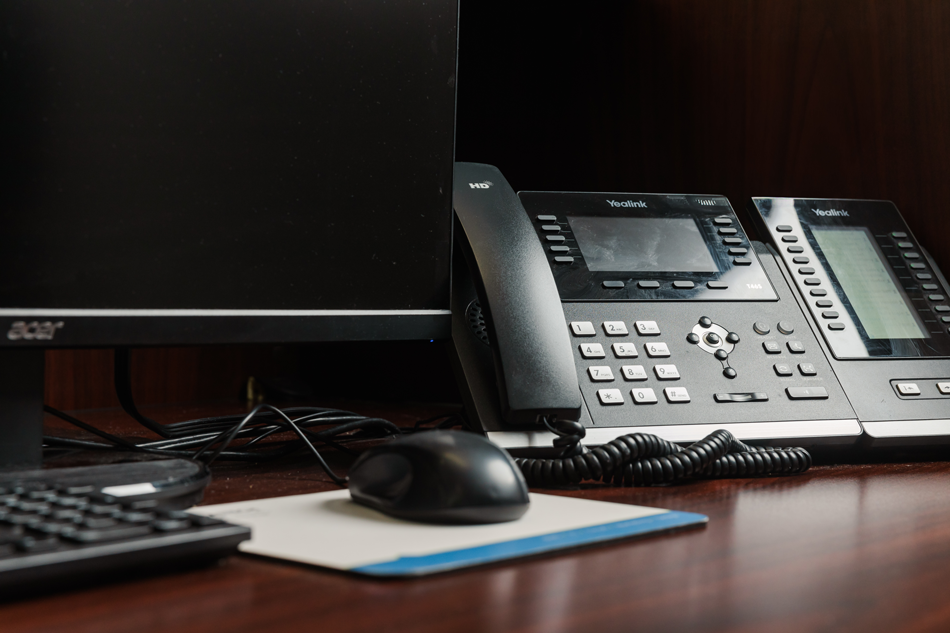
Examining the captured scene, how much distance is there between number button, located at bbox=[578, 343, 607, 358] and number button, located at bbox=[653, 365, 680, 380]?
1.7 inches

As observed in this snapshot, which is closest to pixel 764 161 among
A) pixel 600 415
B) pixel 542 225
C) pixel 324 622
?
pixel 542 225

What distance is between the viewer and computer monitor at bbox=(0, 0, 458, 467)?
520 mm

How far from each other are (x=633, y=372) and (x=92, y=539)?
47 cm

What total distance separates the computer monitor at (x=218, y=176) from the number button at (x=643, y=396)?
0.52ft

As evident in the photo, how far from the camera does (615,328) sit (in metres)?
0.76

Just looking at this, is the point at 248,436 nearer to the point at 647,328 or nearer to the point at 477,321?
the point at 477,321

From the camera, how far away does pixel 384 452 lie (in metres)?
0.46

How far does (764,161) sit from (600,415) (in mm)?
555

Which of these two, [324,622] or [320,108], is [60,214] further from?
[324,622]

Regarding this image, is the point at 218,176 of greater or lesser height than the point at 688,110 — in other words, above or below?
below

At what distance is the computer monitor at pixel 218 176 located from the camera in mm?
520

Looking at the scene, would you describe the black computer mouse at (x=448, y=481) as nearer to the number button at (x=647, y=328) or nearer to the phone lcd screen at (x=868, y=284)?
the number button at (x=647, y=328)

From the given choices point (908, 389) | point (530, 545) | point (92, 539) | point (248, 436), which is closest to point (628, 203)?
point (908, 389)

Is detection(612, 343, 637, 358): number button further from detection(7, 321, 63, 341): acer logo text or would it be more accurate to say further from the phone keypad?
detection(7, 321, 63, 341): acer logo text
